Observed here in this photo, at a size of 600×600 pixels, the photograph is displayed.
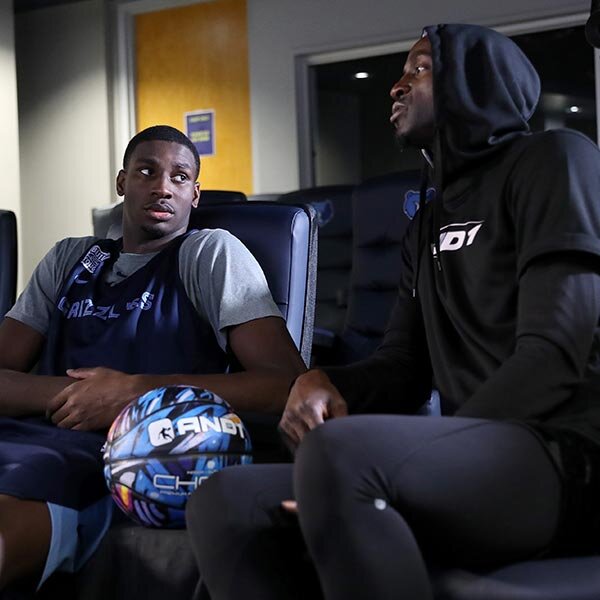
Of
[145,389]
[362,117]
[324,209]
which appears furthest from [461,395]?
[362,117]

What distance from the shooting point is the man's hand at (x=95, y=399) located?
190 centimetres

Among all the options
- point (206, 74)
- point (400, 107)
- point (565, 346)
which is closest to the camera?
point (565, 346)

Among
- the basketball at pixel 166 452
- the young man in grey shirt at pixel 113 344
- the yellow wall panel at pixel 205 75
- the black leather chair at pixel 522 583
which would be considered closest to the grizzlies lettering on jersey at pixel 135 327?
the young man in grey shirt at pixel 113 344

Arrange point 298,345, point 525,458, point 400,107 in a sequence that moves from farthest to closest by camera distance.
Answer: point 298,345 → point 400,107 → point 525,458

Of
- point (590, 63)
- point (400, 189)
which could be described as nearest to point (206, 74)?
point (590, 63)

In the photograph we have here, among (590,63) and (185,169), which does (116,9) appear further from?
(185,169)

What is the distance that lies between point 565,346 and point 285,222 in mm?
1061

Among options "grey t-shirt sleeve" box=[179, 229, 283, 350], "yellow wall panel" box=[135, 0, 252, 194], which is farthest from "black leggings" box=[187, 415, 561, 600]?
"yellow wall panel" box=[135, 0, 252, 194]

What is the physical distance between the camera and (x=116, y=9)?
6.47 m

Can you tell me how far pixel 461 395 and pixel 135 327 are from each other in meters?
0.79

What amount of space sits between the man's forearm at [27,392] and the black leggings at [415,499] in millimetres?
848

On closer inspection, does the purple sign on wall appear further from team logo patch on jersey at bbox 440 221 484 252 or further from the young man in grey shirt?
team logo patch on jersey at bbox 440 221 484 252

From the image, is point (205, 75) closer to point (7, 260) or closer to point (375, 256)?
point (375, 256)

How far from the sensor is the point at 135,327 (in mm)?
2090
